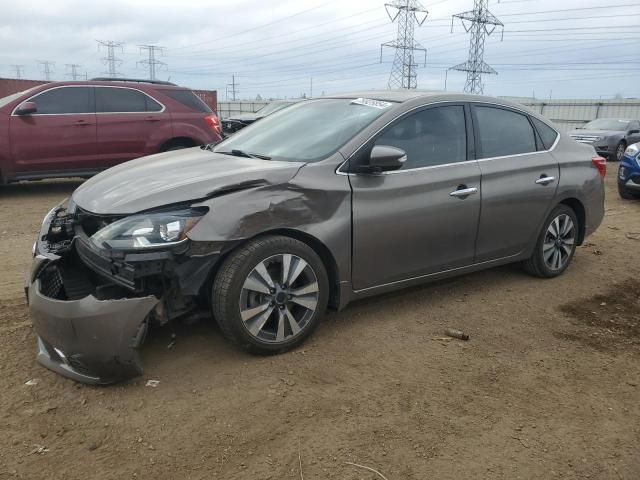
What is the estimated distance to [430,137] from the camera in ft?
13.3

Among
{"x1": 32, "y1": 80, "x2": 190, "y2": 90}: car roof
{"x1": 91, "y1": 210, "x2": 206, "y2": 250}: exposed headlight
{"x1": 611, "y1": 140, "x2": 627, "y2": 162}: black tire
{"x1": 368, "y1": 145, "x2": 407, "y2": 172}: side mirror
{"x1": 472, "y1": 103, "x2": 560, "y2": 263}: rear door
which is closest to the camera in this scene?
{"x1": 91, "y1": 210, "x2": 206, "y2": 250}: exposed headlight

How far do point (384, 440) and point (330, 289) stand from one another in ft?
3.96

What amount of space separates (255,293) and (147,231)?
0.70 metres

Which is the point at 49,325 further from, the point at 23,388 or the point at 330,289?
the point at 330,289

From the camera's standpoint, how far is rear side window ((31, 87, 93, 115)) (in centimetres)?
845

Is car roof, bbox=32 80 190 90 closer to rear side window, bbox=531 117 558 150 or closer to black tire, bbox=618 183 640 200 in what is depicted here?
rear side window, bbox=531 117 558 150

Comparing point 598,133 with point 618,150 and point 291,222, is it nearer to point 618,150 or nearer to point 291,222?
point 618,150

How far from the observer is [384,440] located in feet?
8.59

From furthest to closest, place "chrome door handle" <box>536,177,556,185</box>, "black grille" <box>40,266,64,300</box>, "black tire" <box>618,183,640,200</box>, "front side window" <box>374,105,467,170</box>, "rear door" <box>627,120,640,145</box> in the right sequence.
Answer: "rear door" <box>627,120,640,145</box> → "black tire" <box>618,183,640,200</box> → "chrome door handle" <box>536,177,556,185</box> → "front side window" <box>374,105,467,170</box> → "black grille" <box>40,266,64,300</box>

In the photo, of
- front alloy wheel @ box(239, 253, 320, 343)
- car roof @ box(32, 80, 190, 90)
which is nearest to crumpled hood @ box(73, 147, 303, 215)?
front alloy wheel @ box(239, 253, 320, 343)

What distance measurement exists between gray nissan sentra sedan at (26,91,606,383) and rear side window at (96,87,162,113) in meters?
5.19

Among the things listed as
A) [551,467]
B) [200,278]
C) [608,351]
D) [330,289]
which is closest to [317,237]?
[330,289]

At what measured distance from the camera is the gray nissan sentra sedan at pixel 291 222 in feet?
9.70

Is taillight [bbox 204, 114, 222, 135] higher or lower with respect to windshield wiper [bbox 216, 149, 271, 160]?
higher
